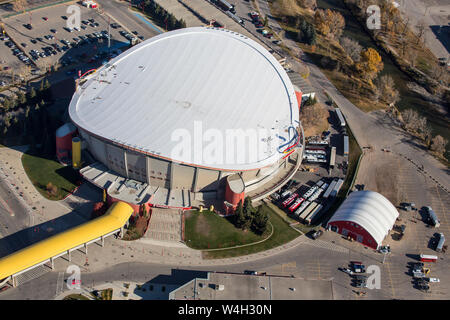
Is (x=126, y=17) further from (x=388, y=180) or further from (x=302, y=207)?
(x=388, y=180)

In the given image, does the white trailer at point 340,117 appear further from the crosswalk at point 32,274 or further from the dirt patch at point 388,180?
the crosswalk at point 32,274

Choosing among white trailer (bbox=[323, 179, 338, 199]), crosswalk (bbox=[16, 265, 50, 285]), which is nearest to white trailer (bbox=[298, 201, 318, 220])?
white trailer (bbox=[323, 179, 338, 199])

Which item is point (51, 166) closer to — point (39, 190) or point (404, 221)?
point (39, 190)

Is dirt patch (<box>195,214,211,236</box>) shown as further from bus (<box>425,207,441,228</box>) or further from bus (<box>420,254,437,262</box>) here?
bus (<box>425,207,441,228</box>)

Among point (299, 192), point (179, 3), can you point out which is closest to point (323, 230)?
point (299, 192)

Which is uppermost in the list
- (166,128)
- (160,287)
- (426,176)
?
(166,128)
